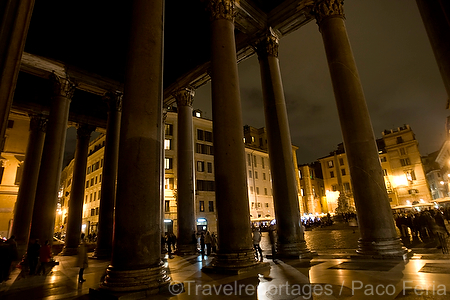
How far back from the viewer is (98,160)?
4422cm

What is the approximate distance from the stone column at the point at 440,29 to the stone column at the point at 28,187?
66.7ft

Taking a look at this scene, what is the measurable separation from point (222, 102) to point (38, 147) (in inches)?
636

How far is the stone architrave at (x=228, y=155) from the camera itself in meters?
7.49

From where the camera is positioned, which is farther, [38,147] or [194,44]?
[38,147]

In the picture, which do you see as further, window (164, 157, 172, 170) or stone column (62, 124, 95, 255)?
window (164, 157, 172, 170)

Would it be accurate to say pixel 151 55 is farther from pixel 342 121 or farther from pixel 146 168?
pixel 342 121

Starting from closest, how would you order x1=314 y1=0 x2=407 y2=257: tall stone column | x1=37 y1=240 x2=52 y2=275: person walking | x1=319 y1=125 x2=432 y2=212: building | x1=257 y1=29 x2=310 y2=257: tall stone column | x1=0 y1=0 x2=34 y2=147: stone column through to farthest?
x1=0 y1=0 x2=34 y2=147: stone column, x1=314 y1=0 x2=407 y2=257: tall stone column, x1=37 y1=240 x2=52 y2=275: person walking, x1=257 y1=29 x2=310 y2=257: tall stone column, x1=319 y1=125 x2=432 y2=212: building

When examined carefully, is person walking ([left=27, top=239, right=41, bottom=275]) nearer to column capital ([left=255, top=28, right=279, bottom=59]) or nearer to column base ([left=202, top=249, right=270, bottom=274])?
column base ([left=202, top=249, right=270, bottom=274])

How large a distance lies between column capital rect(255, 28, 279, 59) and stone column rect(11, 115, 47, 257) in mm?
16406

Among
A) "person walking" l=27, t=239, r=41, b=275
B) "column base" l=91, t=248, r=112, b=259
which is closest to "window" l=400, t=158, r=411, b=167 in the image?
"column base" l=91, t=248, r=112, b=259

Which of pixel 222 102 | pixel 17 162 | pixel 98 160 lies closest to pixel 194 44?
pixel 222 102

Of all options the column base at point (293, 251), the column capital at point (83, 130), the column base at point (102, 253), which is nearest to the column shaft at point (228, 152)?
the column base at point (293, 251)

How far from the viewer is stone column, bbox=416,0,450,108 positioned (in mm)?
4387

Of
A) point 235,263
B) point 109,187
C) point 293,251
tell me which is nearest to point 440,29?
point 235,263
